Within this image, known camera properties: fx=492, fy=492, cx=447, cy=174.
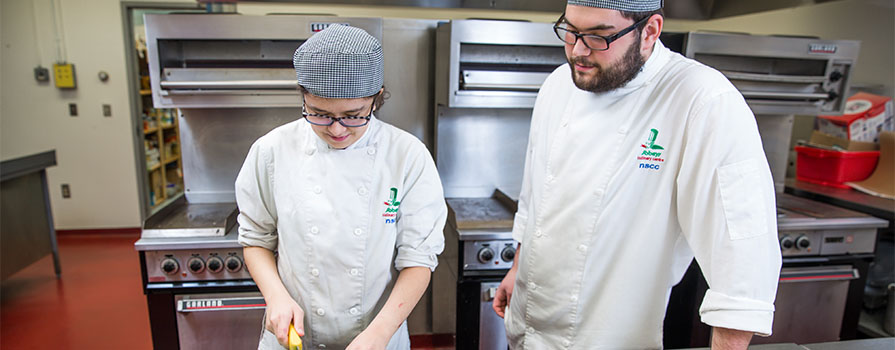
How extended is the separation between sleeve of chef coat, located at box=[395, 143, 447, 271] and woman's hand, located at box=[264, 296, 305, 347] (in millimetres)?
253

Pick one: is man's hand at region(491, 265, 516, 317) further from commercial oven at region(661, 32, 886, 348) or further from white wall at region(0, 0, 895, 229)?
white wall at region(0, 0, 895, 229)

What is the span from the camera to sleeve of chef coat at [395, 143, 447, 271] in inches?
45.5

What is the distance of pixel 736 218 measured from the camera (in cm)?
94

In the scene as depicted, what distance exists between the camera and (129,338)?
2789 millimetres

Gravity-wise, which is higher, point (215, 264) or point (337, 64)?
point (337, 64)

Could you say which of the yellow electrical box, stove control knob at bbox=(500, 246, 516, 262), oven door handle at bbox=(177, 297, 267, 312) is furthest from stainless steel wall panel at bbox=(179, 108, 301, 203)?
the yellow electrical box

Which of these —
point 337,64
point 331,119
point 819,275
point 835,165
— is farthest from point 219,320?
point 835,165

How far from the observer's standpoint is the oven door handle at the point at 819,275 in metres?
2.18

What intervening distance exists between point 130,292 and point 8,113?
2091 mm

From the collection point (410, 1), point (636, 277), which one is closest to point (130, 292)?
point (410, 1)

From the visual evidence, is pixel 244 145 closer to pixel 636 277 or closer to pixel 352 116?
pixel 352 116

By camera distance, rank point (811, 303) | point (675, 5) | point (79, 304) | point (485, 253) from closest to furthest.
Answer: point (485, 253), point (811, 303), point (675, 5), point (79, 304)

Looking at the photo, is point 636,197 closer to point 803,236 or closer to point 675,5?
point 803,236

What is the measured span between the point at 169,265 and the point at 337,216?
1.16 metres
